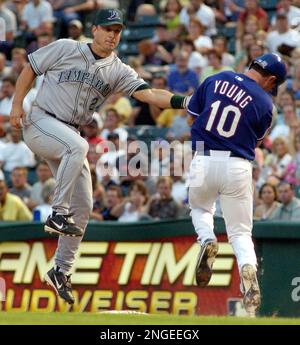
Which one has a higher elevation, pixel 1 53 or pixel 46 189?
pixel 1 53

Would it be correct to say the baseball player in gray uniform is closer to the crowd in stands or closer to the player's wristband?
the player's wristband

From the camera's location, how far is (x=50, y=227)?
9867 mm

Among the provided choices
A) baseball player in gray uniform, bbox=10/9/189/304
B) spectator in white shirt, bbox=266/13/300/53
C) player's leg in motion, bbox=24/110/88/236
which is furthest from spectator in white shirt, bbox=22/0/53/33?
player's leg in motion, bbox=24/110/88/236

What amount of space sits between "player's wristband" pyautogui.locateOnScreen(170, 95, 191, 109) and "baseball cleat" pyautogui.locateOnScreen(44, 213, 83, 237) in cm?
140

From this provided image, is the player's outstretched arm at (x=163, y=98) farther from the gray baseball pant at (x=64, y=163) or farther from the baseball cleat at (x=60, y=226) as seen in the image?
the baseball cleat at (x=60, y=226)

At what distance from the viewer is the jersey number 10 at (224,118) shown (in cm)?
985

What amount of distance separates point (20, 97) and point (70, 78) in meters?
0.48

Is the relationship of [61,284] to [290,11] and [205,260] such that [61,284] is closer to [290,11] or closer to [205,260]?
[205,260]

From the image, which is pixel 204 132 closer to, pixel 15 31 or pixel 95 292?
pixel 95 292

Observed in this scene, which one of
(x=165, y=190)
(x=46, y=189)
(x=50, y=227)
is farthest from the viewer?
(x=46, y=189)

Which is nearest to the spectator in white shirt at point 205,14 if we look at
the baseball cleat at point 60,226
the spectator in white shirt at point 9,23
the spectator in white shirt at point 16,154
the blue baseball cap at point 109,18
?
the spectator in white shirt at point 9,23
